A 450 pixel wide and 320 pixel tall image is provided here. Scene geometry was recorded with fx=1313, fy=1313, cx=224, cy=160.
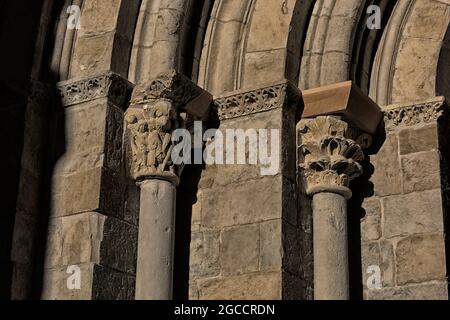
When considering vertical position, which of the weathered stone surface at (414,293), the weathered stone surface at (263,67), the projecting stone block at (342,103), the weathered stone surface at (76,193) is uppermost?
the weathered stone surface at (263,67)

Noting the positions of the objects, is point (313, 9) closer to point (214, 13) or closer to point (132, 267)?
point (214, 13)

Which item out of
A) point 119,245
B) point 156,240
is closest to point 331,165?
point 156,240

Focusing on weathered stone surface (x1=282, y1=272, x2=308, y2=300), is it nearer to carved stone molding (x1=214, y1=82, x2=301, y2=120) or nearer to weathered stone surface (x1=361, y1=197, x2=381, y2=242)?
weathered stone surface (x1=361, y1=197, x2=381, y2=242)

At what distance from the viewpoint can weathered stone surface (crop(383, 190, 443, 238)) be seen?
26.8 feet

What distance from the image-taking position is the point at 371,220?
8430 millimetres

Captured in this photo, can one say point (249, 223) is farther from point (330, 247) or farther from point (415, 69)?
point (415, 69)

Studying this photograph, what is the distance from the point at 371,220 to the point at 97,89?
6.37 feet

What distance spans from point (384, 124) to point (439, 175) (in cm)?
54

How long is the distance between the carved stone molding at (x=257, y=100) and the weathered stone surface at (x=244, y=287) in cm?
108

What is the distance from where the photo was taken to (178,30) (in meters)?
8.34

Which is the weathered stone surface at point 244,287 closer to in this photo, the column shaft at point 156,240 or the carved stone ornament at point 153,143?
the column shaft at point 156,240

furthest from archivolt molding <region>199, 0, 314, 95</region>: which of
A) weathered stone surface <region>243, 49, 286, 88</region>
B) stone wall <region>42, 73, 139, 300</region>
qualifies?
stone wall <region>42, 73, 139, 300</region>

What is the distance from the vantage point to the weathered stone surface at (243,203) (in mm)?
7918

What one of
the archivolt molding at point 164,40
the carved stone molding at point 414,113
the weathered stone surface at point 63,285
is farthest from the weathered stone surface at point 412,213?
the weathered stone surface at point 63,285
